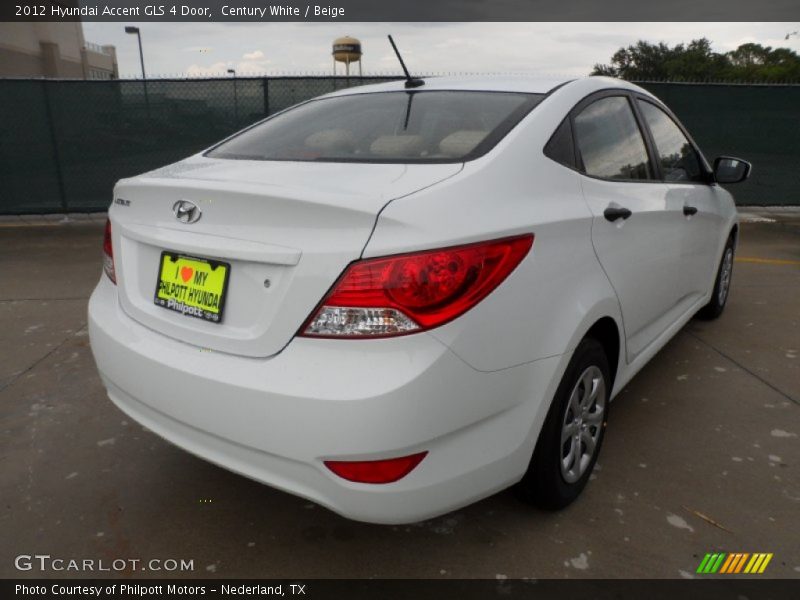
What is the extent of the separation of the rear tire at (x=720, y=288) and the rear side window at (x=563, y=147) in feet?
8.05

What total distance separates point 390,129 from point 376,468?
4.40 feet

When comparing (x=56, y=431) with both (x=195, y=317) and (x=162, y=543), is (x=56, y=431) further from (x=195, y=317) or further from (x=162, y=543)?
(x=195, y=317)

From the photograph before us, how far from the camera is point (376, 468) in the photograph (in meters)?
1.70

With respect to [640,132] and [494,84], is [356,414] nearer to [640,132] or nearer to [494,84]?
[494,84]

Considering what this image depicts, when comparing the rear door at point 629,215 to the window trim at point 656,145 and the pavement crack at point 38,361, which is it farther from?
the pavement crack at point 38,361

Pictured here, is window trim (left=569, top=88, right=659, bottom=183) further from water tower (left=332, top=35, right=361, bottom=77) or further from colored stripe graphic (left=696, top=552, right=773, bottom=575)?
water tower (left=332, top=35, right=361, bottom=77)

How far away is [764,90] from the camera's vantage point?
916cm

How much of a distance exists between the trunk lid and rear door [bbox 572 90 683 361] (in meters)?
0.72

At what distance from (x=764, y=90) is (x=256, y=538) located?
9.76 m

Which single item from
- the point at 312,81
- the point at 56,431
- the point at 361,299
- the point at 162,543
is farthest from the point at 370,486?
the point at 312,81

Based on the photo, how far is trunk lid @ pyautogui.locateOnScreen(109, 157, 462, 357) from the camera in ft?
5.56

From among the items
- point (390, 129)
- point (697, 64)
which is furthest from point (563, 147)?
point (697, 64)
